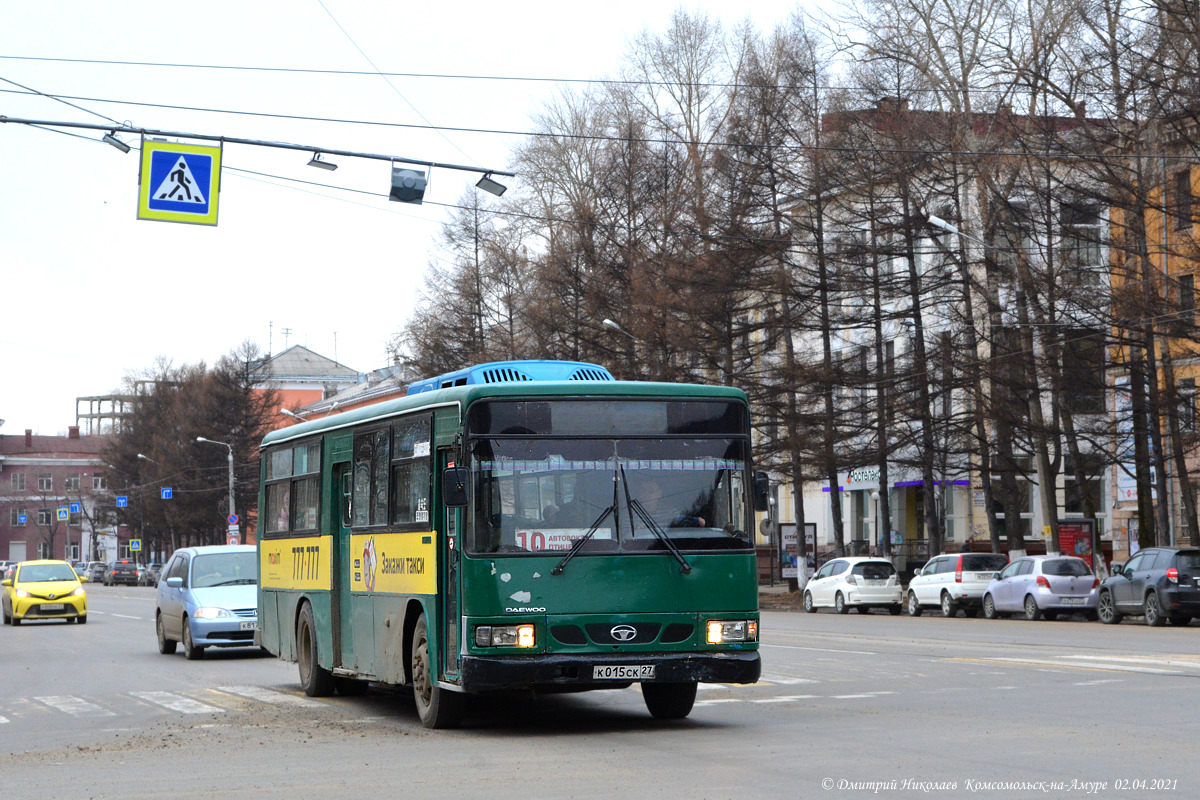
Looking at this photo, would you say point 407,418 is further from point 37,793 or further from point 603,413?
point 37,793

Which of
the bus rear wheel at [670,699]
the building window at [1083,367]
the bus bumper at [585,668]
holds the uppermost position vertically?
the building window at [1083,367]

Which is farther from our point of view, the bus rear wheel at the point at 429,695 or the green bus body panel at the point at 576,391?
the bus rear wheel at the point at 429,695

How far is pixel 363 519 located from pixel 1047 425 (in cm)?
2741

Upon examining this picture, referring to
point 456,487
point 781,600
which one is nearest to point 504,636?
point 456,487

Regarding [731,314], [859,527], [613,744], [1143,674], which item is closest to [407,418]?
[613,744]

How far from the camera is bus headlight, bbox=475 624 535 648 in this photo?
1194 cm

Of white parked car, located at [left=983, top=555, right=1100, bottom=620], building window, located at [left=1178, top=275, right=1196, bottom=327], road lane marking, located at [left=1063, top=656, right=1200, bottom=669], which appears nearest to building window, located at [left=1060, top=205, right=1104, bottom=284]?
building window, located at [left=1178, top=275, right=1196, bottom=327]

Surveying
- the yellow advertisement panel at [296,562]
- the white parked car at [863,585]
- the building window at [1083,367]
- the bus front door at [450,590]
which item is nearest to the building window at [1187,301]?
the building window at [1083,367]

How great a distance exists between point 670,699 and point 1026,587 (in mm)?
22900

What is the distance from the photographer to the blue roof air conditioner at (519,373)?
1368cm

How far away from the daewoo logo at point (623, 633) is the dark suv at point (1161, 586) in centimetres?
2055

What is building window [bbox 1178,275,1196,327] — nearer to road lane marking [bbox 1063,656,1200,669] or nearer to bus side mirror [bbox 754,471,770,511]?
road lane marking [bbox 1063,656,1200,669]

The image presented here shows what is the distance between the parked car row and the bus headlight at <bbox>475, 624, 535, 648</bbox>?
2121 centimetres

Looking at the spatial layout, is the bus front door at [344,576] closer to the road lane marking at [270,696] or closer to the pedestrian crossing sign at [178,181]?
the road lane marking at [270,696]
